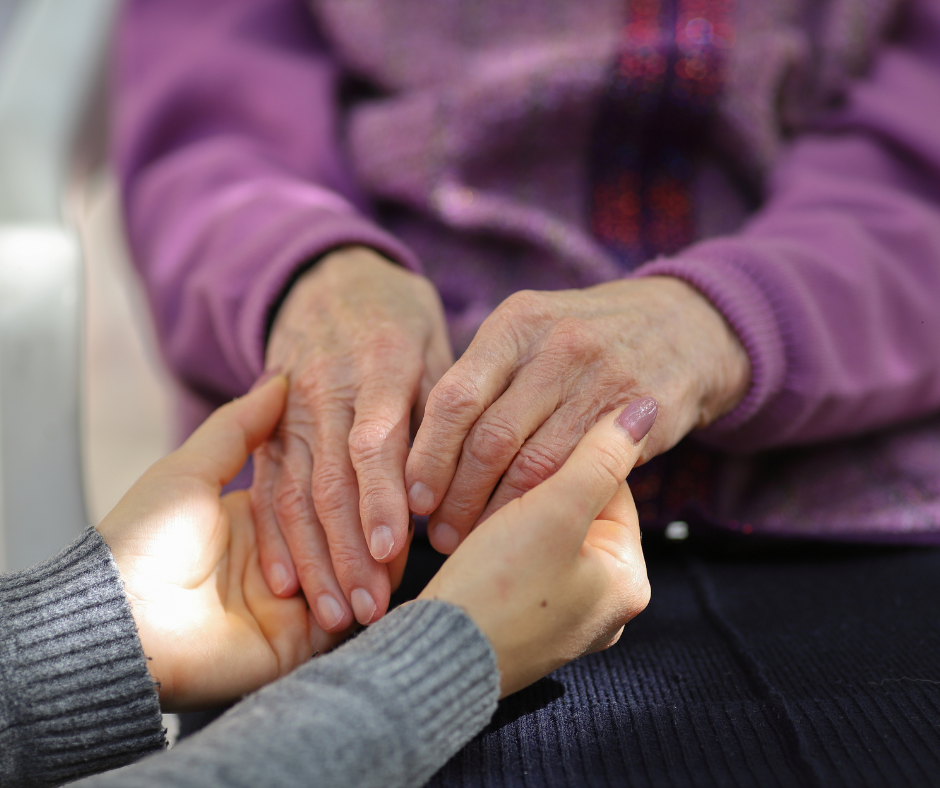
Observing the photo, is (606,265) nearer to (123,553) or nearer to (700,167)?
(700,167)

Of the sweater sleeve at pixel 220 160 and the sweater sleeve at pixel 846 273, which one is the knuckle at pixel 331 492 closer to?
the sweater sleeve at pixel 220 160

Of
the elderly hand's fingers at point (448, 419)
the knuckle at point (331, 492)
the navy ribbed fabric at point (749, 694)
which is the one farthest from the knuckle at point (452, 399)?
the navy ribbed fabric at point (749, 694)

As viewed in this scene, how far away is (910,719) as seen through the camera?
0.50 meters

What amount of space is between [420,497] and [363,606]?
0.10m

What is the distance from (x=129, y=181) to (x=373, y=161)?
336mm

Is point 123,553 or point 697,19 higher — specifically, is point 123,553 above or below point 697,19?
below

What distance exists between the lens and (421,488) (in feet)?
1.94

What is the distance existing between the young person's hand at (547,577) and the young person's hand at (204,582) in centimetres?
17

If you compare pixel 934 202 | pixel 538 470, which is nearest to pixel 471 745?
pixel 538 470

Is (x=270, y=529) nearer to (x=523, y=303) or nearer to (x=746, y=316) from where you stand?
(x=523, y=303)

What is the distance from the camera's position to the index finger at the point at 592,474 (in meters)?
0.49

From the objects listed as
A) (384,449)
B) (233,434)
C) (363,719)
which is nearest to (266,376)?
(233,434)

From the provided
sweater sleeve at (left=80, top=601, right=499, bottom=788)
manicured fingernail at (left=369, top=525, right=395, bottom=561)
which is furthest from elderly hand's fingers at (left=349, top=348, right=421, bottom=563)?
sweater sleeve at (left=80, top=601, right=499, bottom=788)

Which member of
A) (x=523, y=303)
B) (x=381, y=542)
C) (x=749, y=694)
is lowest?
(x=749, y=694)
